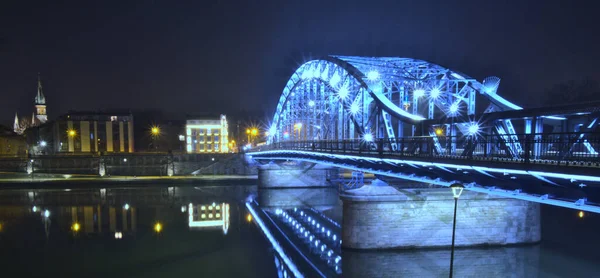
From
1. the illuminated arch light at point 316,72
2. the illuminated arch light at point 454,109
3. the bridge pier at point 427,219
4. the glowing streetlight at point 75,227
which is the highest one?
the illuminated arch light at point 316,72

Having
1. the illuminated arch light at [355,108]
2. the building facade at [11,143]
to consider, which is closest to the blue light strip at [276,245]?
the illuminated arch light at [355,108]

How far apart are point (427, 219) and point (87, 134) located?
78.3 m

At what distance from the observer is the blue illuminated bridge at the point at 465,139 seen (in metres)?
10.4

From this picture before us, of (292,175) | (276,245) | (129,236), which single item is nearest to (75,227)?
(129,236)

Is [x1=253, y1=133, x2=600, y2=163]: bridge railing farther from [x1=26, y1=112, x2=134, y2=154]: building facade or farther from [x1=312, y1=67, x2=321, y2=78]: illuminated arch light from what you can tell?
[x1=26, y1=112, x2=134, y2=154]: building facade

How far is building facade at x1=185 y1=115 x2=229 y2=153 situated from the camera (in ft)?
287

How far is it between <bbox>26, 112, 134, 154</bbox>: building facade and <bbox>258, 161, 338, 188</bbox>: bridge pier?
45.9 meters

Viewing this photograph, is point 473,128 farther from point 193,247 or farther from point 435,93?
point 193,247

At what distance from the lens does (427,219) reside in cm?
2055

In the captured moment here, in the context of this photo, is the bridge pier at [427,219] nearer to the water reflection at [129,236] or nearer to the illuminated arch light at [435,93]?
the water reflection at [129,236]

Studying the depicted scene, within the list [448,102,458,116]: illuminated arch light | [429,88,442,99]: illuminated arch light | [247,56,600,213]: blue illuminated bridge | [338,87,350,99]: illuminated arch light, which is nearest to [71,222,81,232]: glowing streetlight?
[247,56,600,213]: blue illuminated bridge

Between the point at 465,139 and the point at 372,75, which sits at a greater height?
the point at 372,75

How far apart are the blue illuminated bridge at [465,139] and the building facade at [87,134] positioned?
59210mm

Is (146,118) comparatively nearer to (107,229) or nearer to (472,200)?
(107,229)
